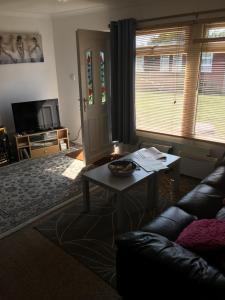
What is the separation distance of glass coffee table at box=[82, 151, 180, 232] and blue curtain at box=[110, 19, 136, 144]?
1.06 meters

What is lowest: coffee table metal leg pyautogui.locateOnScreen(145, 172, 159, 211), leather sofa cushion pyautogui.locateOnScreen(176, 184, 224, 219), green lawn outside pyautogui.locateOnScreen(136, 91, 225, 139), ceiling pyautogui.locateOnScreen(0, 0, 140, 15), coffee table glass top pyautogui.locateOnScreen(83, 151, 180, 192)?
coffee table metal leg pyautogui.locateOnScreen(145, 172, 159, 211)

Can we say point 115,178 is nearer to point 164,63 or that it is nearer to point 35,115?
point 164,63

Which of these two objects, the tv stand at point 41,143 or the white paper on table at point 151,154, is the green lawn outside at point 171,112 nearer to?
the white paper on table at point 151,154

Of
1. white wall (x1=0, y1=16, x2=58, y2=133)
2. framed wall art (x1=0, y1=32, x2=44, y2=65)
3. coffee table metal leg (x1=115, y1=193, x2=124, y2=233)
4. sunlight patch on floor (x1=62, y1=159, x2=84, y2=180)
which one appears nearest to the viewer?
coffee table metal leg (x1=115, y1=193, x2=124, y2=233)

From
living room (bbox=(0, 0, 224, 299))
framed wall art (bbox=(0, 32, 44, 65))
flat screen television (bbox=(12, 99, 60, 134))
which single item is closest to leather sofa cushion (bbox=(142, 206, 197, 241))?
living room (bbox=(0, 0, 224, 299))

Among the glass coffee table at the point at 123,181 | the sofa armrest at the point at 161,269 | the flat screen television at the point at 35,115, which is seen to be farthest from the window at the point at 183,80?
the sofa armrest at the point at 161,269

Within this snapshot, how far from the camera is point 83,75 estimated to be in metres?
3.71

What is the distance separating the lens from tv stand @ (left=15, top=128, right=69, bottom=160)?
4402 millimetres

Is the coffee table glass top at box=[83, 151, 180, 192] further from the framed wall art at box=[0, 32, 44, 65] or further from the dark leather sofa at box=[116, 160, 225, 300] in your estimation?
the framed wall art at box=[0, 32, 44, 65]

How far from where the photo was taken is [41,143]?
457 cm

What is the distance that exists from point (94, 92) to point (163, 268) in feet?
10.3

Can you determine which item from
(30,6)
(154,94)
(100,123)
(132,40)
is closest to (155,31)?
(132,40)

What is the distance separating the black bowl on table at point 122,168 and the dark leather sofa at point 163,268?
2.31 feet

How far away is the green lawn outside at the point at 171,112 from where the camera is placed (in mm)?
3287
